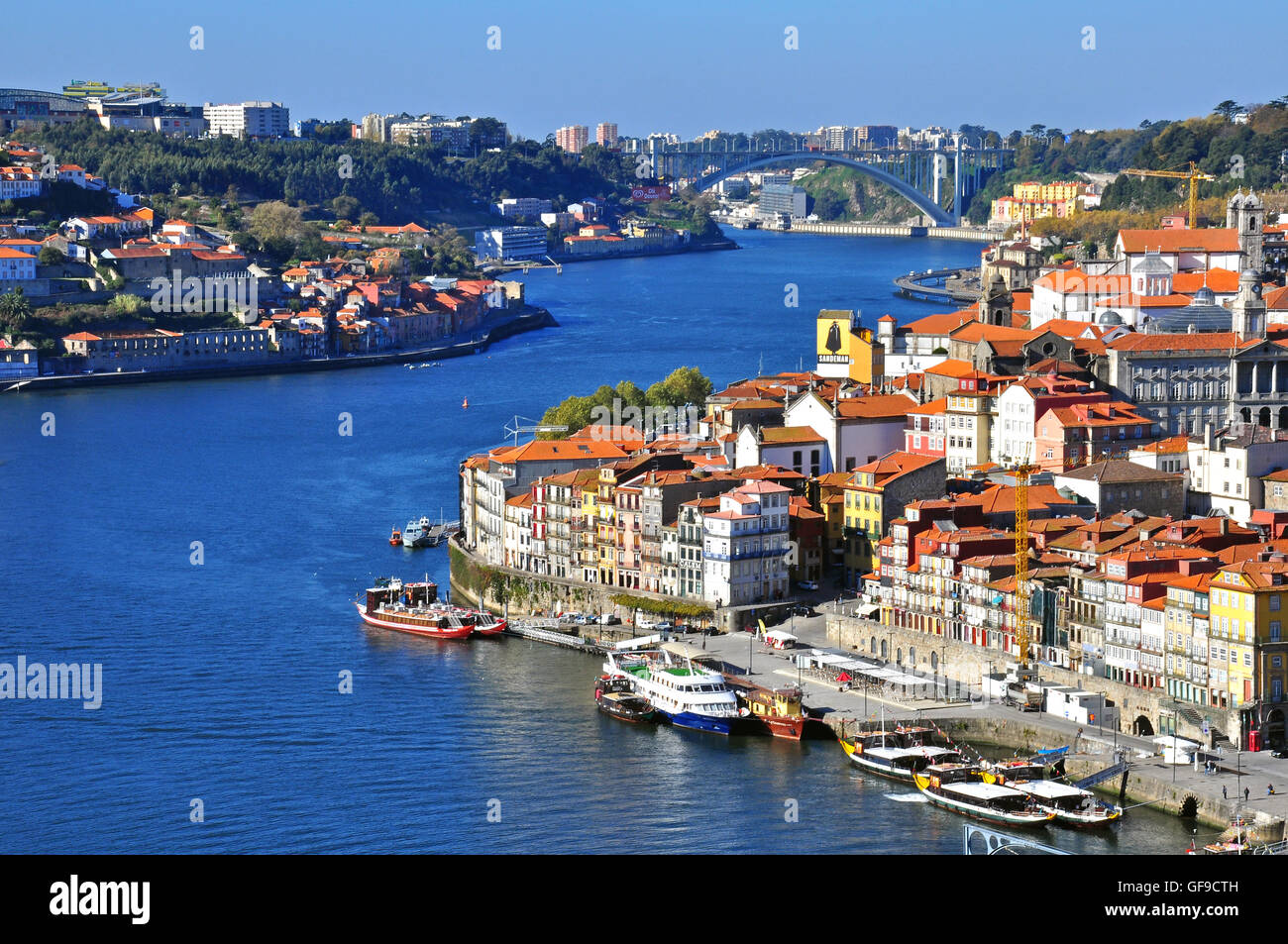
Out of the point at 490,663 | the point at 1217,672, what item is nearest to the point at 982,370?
the point at 490,663

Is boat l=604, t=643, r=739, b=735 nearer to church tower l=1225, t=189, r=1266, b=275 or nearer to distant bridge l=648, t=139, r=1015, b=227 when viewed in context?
church tower l=1225, t=189, r=1266, b=275

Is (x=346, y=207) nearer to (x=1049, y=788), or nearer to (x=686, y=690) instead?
(x=686, y=690)

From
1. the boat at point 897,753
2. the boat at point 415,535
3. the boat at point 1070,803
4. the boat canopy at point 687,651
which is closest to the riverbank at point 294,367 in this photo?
the boat at point 415,535

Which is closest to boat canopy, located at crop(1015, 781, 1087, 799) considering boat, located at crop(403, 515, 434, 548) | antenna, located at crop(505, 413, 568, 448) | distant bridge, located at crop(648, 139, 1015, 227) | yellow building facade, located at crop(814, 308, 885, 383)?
antenna, located at crop(505, 413, 568, 448)

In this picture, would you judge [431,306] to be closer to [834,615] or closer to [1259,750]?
[834,615]

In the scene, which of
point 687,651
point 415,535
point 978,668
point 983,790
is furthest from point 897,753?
point 415,535
